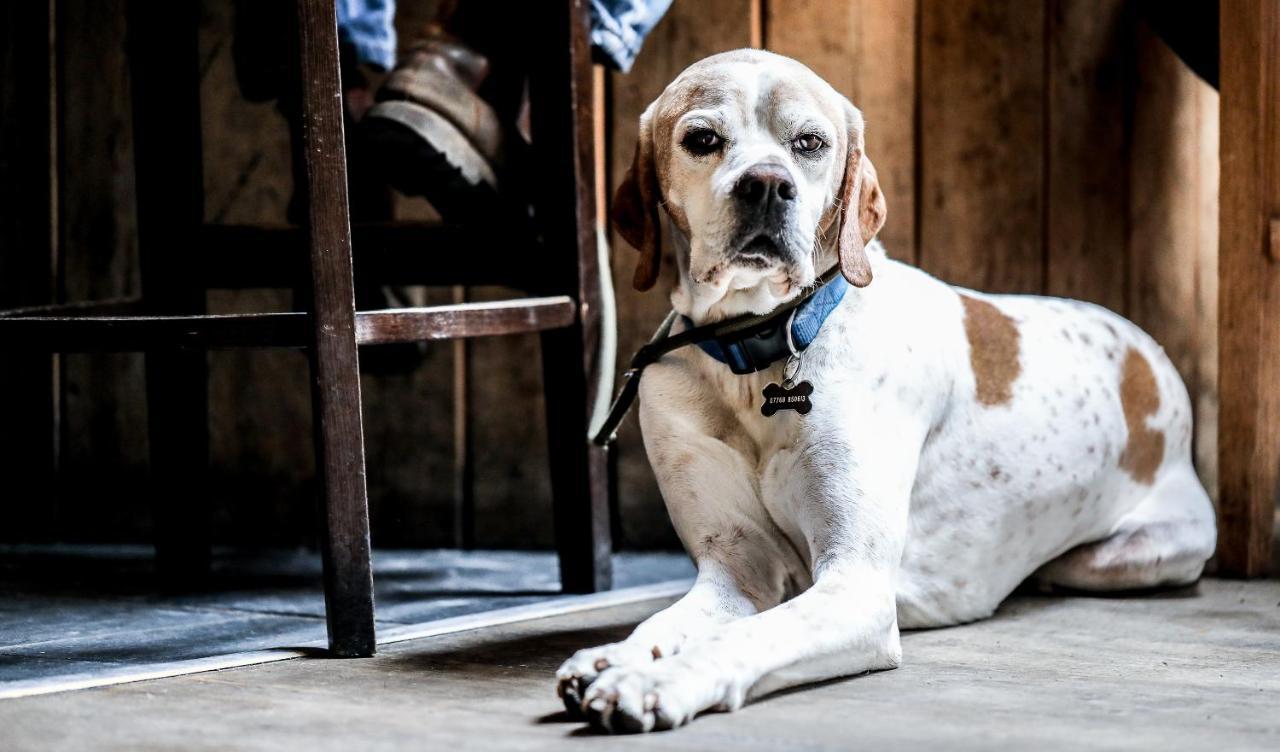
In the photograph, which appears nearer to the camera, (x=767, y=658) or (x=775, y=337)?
(x=767, y=658)

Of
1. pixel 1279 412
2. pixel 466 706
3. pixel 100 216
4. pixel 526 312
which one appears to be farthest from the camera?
pixel 100 216

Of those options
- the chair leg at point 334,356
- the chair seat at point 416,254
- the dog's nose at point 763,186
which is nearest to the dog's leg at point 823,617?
the dog's nose at point 763,186

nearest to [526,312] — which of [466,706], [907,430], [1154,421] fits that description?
[907,430]

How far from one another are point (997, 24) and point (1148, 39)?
0.31 metres

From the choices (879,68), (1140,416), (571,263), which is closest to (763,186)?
(571,263)

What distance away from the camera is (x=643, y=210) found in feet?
7.41

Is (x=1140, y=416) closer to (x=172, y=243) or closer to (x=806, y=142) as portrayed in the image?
(x=806, y=142)

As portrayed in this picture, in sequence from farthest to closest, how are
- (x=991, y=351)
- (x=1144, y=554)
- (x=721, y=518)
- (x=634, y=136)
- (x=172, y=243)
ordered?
(x=634, y=136)
(x=172, y=243)
(x=1144, y=554)
(x=991, y=351)
(x=721, y=518)

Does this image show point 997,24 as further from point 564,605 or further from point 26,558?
point 26,558

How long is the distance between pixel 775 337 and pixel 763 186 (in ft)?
0.79

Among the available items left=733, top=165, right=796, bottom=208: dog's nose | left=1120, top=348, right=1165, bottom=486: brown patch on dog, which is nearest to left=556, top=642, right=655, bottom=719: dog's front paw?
left=733, top=165, right=796, bottom=208: dog's nose

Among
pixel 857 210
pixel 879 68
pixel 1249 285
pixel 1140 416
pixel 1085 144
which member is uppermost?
pixel 879 68

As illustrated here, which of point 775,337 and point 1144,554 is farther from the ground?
point 775,337

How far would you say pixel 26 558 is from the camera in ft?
10.3
